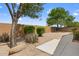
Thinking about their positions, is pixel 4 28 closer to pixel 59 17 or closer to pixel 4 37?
pixel 4 37

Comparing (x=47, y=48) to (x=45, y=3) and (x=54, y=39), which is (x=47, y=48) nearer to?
(x=54, y=39)

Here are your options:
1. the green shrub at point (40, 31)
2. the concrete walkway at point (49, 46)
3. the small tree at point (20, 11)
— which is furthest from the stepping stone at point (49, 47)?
the small tree at point (20, 11)

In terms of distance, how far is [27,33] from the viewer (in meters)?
6.36

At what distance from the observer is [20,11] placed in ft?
20.8

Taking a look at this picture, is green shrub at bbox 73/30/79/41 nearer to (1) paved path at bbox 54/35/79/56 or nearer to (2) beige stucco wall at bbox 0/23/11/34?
(1) paved path at bbox 54/35/79/56

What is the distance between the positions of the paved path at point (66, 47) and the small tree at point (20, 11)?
52 centimetres

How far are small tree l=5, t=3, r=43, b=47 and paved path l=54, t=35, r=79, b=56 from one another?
1.69ft

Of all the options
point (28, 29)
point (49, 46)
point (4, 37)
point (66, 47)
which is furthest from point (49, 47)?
point (4, 37)

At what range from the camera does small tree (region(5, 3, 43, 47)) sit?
6.32m

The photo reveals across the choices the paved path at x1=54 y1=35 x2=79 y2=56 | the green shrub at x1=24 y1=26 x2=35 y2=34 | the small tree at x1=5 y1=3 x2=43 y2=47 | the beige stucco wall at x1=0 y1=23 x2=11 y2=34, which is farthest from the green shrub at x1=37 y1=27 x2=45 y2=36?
the beige stucco wall at x1=0 y1=23 x2=11 y2=34

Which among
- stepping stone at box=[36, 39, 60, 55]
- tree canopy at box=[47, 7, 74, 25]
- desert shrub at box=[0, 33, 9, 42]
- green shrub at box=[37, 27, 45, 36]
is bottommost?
stepping stone at box=[36, 39, 60, 55]

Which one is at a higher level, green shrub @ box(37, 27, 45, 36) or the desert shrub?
green shrub @ box(37, 27, 45, 36)

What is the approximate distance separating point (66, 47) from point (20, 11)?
2.68ft

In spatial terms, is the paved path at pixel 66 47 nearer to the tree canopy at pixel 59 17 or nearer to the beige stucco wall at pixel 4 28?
the tree canopy at pixel 59 17
